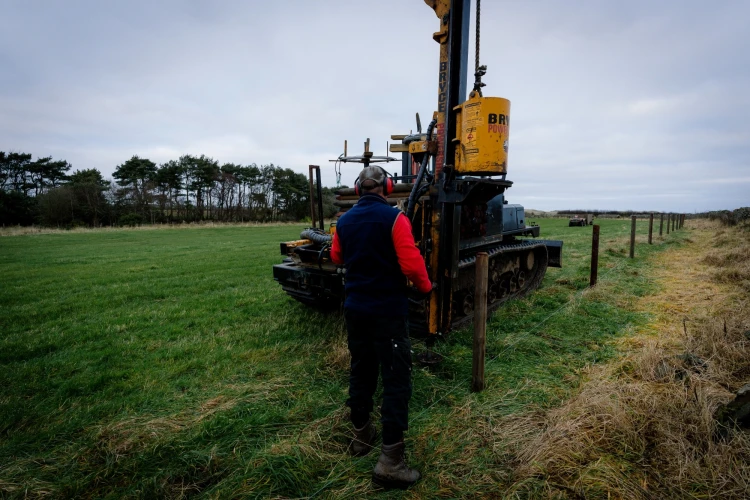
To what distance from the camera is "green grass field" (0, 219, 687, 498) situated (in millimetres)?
2650

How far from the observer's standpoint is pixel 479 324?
3.71 meters

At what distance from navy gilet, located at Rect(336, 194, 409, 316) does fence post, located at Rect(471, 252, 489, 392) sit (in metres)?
1.19

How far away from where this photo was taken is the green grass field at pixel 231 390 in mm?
2650

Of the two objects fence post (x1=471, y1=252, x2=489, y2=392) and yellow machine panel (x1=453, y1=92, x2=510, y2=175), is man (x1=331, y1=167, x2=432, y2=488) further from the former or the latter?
yellow machine panel (x1=453, y1=92, x2=510, y2=175)

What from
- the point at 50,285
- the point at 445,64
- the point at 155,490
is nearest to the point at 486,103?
the point at 445,64

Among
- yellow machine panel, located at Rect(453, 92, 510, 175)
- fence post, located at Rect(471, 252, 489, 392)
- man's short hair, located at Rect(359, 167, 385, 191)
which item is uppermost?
yellow machine panel, located at Rect(453, 92, 510, 175)

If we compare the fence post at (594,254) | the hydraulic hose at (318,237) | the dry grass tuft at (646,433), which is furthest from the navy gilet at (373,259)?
the fence post at (594,254)

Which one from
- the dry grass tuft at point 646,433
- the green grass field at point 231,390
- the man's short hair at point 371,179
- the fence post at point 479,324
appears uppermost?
the man's short hair at point 371,179

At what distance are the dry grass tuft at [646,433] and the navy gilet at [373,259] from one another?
1379mm

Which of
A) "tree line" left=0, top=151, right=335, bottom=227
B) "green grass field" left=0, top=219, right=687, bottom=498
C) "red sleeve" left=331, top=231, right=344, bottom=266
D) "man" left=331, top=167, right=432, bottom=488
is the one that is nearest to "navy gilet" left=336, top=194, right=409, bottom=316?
"man" left=331, top=167, right=432, bottom=488

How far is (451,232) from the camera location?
15.2 feet

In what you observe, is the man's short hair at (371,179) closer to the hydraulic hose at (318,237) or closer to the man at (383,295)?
the man at (383,295)

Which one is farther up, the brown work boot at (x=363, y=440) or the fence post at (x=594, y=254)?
the fence post at (x=594, y=254)

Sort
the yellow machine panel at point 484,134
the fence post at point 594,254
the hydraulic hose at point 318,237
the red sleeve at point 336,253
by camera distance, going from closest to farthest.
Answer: the red sleeve at point 336,253 < the yellow machine panel at point 484,134 < the hydraulic hose at point 318,237 < the fence post at point 594,254
